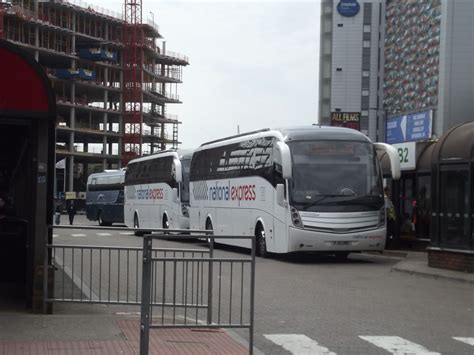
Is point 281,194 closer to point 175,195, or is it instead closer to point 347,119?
point 175,195

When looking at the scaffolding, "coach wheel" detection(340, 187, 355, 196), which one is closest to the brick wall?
"coach wheel" detection(340, 187, 355, 196)

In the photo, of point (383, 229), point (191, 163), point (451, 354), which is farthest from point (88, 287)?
point (191, 163)

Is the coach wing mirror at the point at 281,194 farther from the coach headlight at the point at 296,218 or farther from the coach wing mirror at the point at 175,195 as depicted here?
the coach wing mirror at the point at 175,195

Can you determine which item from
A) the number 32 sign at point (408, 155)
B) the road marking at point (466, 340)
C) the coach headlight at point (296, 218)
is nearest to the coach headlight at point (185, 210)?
the number 32 sign at point (408, 155)

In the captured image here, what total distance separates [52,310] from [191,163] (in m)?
20.0

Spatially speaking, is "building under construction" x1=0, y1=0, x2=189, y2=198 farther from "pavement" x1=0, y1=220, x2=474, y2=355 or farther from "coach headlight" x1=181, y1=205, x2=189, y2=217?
"pavement" x1=0, y1=220, x2=474, y2=355

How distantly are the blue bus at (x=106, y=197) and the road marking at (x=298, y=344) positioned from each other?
36868mm

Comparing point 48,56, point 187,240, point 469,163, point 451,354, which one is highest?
point 48,56

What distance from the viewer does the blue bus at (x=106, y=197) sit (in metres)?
45.9

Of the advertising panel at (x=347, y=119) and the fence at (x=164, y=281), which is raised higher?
the advertising panel at (x=347, y=119)

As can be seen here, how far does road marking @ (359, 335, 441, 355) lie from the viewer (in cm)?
835

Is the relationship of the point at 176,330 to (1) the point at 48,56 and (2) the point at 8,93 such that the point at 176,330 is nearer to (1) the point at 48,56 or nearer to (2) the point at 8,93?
(2) the point at 8,93

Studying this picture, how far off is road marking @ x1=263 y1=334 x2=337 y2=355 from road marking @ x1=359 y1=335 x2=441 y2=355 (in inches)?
28.6

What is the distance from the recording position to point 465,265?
15922mm
